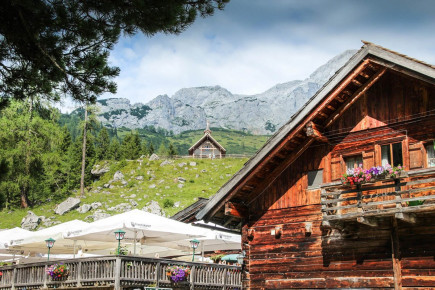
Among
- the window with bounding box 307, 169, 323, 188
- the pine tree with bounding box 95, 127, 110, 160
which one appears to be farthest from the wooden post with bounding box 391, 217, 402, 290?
the pine tree with bounding box 95, 127, 110, 160

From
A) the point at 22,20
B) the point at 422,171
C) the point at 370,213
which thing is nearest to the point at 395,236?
the point at 370,213

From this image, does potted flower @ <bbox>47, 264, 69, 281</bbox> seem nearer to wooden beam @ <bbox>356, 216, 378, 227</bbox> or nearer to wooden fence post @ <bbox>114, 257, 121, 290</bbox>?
wooden fence post @ <bbox>114, 257, 121, 290</bbox>

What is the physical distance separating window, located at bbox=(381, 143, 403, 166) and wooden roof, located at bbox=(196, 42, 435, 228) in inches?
73.2

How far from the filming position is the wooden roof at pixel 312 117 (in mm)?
15472

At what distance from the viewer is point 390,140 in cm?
1547

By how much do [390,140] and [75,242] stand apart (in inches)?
631

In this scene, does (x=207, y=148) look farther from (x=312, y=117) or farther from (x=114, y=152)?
(x=312, y=117)

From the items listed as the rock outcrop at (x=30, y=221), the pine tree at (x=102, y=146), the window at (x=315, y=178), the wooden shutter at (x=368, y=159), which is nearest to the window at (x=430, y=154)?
the wooden shutter at (x=368, y=159)

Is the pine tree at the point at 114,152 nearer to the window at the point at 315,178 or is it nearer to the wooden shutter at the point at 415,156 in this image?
the window at the point at 315,178

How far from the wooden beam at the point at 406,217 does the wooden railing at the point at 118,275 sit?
10.1 m

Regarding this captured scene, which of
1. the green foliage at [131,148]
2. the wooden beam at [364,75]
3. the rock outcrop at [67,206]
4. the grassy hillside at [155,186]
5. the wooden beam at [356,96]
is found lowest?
the wooden beam at [356,96]

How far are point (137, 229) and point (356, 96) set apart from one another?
10304mm

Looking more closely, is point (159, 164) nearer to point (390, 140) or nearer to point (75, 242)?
point (75, 242)

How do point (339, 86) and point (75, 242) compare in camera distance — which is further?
point (75, 242)
